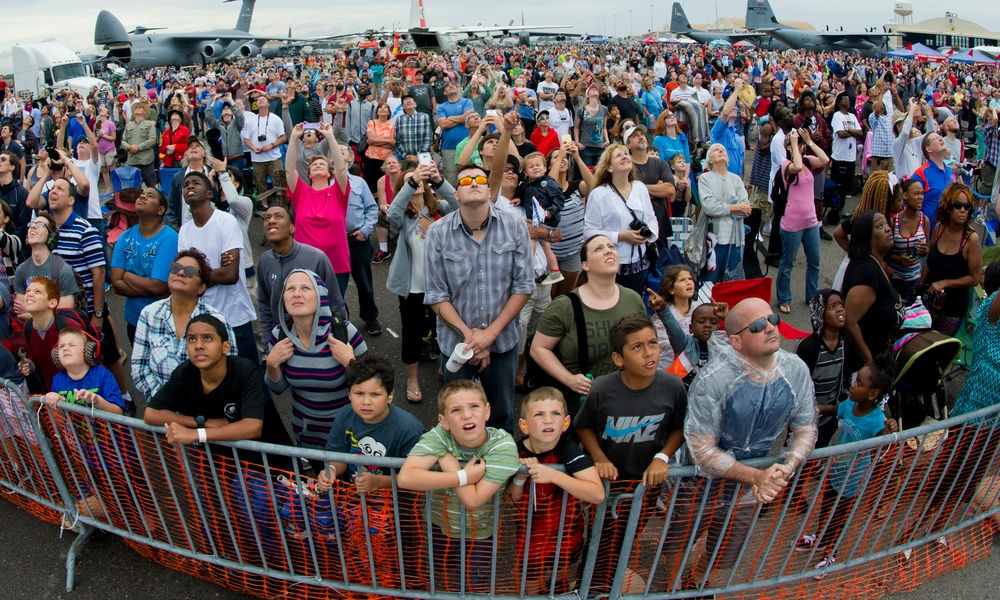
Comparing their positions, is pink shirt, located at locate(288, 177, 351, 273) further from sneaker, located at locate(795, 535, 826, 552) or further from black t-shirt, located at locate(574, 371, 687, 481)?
sneaker, located at locate(795, 535, 826, 552)

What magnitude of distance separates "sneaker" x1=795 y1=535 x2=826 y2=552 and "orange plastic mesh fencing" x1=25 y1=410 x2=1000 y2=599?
0.15 feet

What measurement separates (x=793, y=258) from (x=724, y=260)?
3.38 ft

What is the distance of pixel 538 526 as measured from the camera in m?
3.15

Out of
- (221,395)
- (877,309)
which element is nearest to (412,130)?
(877,309)

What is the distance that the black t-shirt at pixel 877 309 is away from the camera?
459cm

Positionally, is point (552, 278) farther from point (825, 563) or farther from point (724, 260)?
point (825, 563)

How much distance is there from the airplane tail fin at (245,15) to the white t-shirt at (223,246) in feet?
207

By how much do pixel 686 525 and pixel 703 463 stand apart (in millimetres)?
397

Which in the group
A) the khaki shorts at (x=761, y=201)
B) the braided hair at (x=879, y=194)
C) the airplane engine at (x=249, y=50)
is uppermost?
the braided hair at (x=879, y=194)

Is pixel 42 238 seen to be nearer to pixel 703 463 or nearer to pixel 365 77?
pixel 703 463

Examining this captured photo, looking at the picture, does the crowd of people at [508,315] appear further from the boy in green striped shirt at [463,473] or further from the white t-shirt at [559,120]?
the white t-shirt at [559,120]

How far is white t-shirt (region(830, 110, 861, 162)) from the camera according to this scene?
31.7 ft

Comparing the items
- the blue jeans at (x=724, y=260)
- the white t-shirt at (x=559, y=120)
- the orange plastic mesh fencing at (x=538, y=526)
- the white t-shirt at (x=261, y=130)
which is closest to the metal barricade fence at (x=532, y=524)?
the orange plastic mesh fencing at (x=538, y=526)

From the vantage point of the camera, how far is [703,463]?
2.95m
